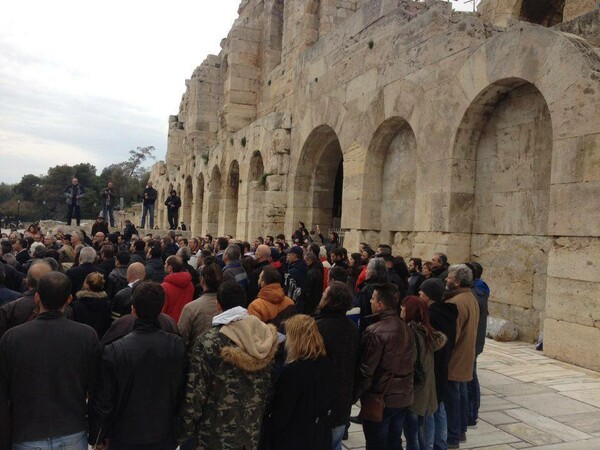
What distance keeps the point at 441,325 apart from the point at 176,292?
8.63ft

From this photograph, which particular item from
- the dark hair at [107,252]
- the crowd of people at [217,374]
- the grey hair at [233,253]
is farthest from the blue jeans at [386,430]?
the dark hair at [107,252]

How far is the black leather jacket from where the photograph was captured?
295 centimetres

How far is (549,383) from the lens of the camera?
6.30 meters

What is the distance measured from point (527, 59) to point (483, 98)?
4.05ft

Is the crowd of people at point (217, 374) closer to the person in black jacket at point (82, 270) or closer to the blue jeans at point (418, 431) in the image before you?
the blue jeans at point (418, 431)

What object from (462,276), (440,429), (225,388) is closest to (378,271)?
(462,276)

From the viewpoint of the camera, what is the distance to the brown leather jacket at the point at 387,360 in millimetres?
3584

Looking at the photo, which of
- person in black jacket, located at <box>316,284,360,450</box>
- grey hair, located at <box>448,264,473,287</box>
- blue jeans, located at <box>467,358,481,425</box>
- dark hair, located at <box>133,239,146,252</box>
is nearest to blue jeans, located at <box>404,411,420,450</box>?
person in black jacket, located at <box>316,284,360,450</box>

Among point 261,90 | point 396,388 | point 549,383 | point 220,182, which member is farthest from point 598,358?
point 261,90

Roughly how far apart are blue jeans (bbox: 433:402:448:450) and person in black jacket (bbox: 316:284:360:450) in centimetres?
116

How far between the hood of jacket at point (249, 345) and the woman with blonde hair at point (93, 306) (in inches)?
74.7

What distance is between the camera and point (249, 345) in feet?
10.0

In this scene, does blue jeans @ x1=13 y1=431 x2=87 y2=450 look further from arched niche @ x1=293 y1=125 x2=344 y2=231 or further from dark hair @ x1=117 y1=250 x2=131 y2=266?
arched niche @ x1=293 y1=125 x2=344 y2=231

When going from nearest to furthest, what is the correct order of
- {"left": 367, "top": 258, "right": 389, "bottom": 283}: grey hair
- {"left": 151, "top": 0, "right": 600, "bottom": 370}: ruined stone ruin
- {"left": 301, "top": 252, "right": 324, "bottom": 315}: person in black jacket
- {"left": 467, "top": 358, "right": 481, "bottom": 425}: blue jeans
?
{"left": 467, "top": 358, "right": 481, "bottom": 425}: blue jeans → {"left": 367, "top": 258, "right": 389, "bottom": 283}: grey hair → {"left": 301, "top": 252, "right": 324, "bottom": 315}: person in black jacket → {"left": 151, "top": 0, "right": 600, "bottom": 370}: ruined stone ruin
